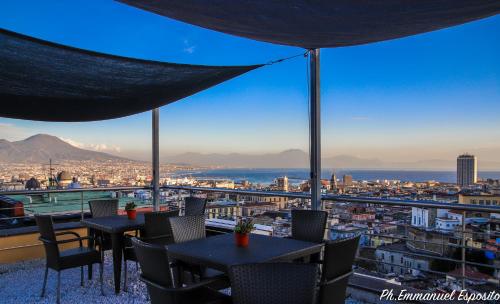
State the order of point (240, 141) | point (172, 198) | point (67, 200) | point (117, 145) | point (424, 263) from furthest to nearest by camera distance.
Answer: point (240, 141), point (117, 145), point (67, 200), point (172, 198), point (424, 263)

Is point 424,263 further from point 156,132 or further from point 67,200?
point 67,200

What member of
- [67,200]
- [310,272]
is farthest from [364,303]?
[67,200]

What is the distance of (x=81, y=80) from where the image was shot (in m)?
3.58

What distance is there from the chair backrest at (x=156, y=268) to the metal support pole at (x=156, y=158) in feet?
12.5

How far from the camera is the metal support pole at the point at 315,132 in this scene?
4.02 metres

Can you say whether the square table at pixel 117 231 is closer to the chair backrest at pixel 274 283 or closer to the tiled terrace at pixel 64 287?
the tiled terrace at pixel 64 287

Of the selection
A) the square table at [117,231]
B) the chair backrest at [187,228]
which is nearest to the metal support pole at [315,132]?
the chair backrest at [187,228]

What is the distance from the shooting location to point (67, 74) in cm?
340

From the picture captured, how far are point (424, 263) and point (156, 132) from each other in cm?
412

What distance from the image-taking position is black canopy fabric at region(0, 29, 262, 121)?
2947 millimetres

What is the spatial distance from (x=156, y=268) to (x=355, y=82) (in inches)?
383

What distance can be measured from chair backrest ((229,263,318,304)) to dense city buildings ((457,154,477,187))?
3093mm

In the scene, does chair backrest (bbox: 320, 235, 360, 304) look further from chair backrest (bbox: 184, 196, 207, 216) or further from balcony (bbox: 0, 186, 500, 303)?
chair backrest (bbox: 184, 196, 207, 216)

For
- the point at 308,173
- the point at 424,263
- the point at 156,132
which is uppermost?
the point at 156,132
